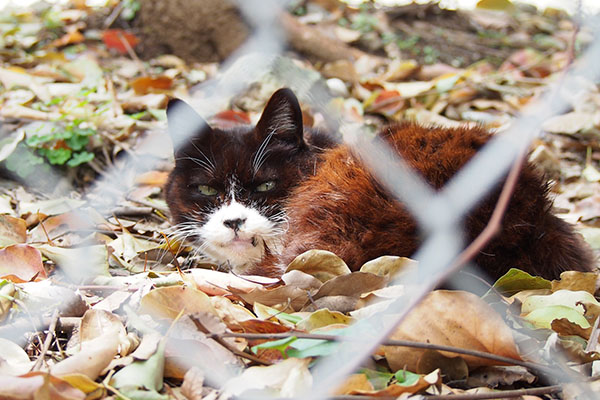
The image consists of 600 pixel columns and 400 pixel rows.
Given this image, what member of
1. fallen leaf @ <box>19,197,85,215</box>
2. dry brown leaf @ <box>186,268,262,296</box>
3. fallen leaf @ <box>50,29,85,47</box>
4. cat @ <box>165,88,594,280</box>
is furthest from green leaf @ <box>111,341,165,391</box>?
fallen leaf @ <box>50,29,85,47</box>

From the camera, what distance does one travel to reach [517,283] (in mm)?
1459

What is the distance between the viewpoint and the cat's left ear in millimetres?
2025

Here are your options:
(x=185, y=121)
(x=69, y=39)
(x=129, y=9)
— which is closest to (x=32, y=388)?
(x=185, y=121)

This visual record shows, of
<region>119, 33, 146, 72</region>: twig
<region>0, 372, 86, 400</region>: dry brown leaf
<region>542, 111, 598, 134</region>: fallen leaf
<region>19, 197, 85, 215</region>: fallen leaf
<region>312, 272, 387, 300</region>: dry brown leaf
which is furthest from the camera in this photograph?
<region>119, 33, 146, 72</region>: twig

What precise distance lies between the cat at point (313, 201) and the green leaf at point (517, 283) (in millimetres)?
42

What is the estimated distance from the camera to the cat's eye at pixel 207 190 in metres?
2.07

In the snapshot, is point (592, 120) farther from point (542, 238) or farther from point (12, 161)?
point (12, 161)

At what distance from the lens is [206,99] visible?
319cm

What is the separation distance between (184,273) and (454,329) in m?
0.79

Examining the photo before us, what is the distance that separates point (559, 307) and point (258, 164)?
106cm

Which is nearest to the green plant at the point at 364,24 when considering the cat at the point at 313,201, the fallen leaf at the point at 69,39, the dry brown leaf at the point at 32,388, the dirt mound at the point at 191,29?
the dirt mound at the point at 191,29

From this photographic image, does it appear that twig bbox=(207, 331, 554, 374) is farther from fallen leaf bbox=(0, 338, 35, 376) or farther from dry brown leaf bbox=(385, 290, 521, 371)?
fallen leaf bbox=(0, 338, 35, 376)

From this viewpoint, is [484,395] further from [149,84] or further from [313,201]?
[149,84]

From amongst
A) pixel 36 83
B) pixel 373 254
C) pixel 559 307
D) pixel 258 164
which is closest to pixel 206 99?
pixel 36 83
